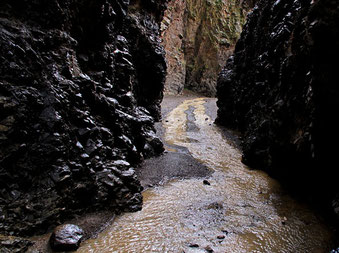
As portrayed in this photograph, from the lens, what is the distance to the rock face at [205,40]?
49500 mm

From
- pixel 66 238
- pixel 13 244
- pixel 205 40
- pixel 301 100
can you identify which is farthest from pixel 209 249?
pixel 205 40

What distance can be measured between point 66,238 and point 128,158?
534cm

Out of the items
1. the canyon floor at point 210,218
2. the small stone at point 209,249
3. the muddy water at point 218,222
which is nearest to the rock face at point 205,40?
the canyon floor at point 210,218

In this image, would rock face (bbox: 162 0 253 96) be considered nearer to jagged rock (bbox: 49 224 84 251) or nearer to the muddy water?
the muddy water

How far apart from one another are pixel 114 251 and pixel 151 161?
6.93 meters

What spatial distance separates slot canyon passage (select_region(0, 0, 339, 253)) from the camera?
557 cm

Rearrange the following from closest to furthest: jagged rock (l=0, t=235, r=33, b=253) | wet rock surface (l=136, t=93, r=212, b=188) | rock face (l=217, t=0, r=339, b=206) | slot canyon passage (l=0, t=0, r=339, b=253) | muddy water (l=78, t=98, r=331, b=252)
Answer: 1. jagged rock (l=0, t=235, r=33, b=253)
2. slot canyon passage (l=0, t=0, r=339, b=253)
3. muddy water (l=78, t=98, r=331, b=252)
4. rock face (l=217, t=0, r=339, b=206)
5. wet rock surface (l=136, t=93, r=212, b=188)

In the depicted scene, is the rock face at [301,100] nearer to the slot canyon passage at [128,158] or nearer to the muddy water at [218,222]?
the slot canyon passage at [128,158]

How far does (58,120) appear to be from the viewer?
6.46 meters

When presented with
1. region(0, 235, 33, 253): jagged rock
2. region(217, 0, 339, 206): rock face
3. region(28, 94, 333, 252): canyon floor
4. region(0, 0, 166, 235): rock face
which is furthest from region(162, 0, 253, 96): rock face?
region(0, 235, 33, 253): jagged rock

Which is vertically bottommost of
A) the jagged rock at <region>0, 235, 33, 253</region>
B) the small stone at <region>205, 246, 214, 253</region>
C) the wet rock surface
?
the wet rock surface

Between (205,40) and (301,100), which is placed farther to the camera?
(205,40)

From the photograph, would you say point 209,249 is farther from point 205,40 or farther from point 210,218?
point 205,40

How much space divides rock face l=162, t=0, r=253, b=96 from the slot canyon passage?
37165 millimetres
